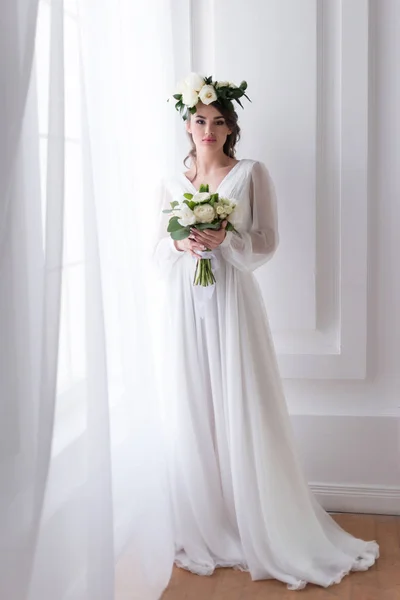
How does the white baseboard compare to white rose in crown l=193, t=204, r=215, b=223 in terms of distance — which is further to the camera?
the white baseboard

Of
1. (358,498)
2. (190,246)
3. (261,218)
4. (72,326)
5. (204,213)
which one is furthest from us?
(358,498)

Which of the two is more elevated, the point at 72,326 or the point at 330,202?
the point at 330,202

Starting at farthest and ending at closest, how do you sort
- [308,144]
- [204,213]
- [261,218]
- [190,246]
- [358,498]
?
[358,498]
[308,144]
[261,218]
[190,246]
[204,213]

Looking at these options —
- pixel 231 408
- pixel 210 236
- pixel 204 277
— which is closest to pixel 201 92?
pixel 210 236

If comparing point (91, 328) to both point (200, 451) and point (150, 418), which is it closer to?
point (150, 418)

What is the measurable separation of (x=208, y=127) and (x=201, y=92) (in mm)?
127

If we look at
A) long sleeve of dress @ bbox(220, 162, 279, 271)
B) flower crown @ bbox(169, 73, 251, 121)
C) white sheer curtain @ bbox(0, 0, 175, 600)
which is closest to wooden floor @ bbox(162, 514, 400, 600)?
white sheer curtain @ bbox(0, 0, 175, 600)

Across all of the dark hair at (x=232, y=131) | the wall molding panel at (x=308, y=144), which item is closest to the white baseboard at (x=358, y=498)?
the wall molding panel at (x=308, y=144)

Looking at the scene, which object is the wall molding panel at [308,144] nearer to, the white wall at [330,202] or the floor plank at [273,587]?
the white wall at [330,202]

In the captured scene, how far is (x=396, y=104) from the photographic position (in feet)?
10.0

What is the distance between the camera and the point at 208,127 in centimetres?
278

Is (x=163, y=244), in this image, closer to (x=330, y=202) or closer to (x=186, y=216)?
(x=186, y=216)

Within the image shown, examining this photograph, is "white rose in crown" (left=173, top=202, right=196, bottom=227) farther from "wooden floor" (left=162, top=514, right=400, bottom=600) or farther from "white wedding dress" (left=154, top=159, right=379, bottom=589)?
"wooden floor" (left=162, top=514, right=400, bottom=600)

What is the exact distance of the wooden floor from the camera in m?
2.58
